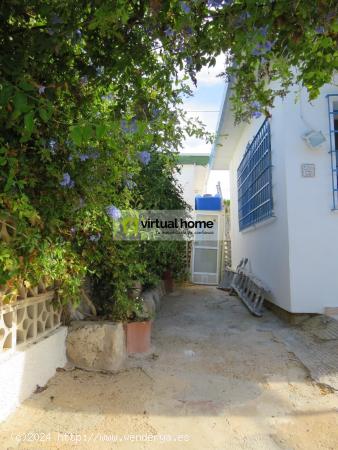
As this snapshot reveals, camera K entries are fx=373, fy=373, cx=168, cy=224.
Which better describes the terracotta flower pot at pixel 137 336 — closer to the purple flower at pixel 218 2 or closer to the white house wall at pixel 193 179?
the purple flower at pixel 218 2

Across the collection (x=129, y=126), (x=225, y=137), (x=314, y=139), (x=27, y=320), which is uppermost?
(x=225, y=137)

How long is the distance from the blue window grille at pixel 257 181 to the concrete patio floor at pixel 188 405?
2.40 metres

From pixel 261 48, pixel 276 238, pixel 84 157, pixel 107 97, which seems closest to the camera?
pixel 261 48

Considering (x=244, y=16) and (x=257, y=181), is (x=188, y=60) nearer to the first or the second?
(x=244, y=16)

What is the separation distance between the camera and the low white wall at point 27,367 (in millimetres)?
2223

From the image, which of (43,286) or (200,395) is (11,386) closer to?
(43,286)

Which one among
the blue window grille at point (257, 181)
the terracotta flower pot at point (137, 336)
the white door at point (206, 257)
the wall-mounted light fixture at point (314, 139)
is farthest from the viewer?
the white door at point (206, 257)

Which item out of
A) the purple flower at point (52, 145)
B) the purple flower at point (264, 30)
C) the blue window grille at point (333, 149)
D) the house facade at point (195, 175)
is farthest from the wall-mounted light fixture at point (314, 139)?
the house facade at point (195, 175)

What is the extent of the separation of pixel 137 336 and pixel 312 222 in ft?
7.89

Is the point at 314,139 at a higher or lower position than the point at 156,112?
higher

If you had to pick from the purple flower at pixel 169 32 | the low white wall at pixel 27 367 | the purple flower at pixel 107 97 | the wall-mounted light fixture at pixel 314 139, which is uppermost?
the wall-mounted light fixture at pixel 314 139

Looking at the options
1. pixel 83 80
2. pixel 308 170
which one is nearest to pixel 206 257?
pixel 308 170

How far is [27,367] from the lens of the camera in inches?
96.3

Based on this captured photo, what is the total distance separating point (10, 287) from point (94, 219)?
76 cm
